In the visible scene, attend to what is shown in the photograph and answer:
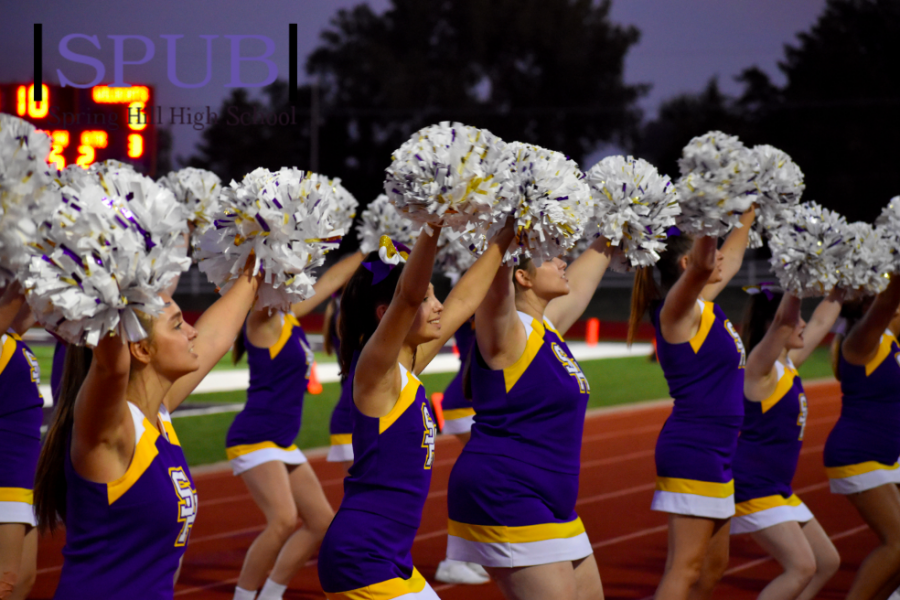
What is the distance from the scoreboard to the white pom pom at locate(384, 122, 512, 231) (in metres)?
7.61

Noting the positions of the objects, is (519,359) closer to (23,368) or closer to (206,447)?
(23,368)

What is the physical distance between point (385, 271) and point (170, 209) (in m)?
1.17

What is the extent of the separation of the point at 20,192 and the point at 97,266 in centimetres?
18

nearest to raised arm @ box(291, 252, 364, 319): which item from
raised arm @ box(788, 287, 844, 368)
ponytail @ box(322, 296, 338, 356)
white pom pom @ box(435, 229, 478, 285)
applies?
white pom pom @ box(435, 229, 478, 285)

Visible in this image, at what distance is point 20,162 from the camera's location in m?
1.66

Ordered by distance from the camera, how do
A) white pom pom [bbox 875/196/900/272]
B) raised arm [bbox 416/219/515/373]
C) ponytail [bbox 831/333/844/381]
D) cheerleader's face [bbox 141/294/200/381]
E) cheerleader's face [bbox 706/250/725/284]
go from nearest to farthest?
cheerleader's face [bbox 141/294/200/381]
raised arm [bbox 416/219/515/373]
cheerleader's face [bbox 706/250/725/284]
white pom pom [bbox 875/196/900/272]
ponytail [bbox 831/333/844/381]

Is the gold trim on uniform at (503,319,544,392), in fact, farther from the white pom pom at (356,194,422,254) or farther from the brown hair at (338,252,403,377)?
the white pom pom at (356,194,422,254)

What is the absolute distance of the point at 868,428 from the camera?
4.60 meters

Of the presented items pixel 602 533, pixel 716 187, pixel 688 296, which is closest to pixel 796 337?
pixel 688 296

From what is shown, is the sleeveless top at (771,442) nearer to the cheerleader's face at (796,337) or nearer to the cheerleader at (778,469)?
the cheerleader at (778,469)

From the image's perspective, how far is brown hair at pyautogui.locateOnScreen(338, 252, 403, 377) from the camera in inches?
118

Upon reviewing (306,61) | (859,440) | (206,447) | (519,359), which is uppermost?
(306,61)

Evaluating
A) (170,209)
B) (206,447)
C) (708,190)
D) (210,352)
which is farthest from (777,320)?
(206,447)

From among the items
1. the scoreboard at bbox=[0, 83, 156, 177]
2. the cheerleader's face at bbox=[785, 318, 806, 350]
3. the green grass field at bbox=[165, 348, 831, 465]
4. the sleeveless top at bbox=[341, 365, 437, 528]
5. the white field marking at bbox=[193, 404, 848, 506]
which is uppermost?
the scoreboard at bbox=[0, 83, 156, 177]
